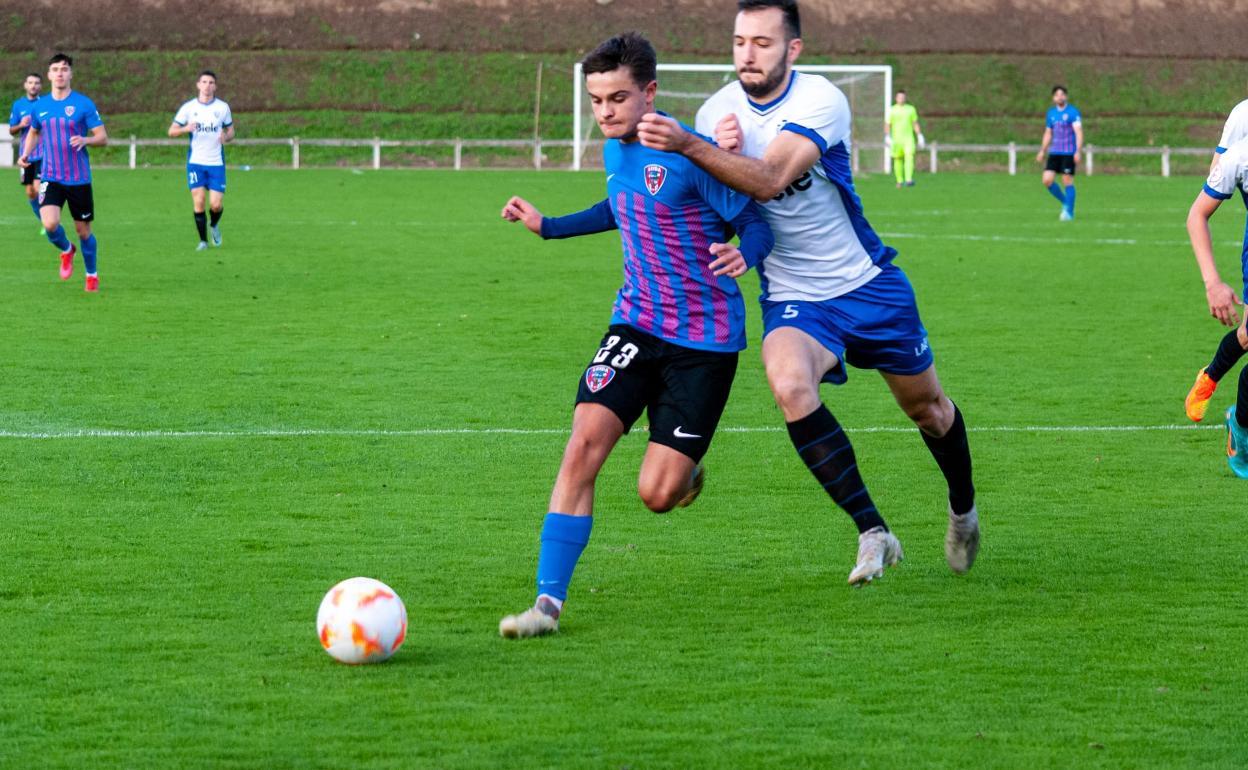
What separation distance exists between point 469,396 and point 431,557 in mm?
4171

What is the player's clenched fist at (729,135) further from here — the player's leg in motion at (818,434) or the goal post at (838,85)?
the goal post at (838,85)

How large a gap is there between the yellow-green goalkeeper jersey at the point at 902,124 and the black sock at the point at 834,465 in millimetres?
32610

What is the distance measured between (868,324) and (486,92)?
183 feet

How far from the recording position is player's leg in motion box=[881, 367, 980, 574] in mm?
6199

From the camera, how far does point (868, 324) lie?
596cm

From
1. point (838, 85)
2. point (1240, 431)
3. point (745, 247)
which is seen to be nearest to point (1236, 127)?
point (1240, 431)

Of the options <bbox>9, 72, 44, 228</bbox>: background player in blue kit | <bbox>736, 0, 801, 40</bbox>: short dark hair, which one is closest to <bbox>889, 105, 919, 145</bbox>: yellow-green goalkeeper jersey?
<bbox>9, 72, 44, 228</bbox>: background player in blue kit

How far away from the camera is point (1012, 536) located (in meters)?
7.00

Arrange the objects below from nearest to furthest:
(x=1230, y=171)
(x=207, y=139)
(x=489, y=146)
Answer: (x=1230, y=171), (x=207, y=139), (x=489, y=146)

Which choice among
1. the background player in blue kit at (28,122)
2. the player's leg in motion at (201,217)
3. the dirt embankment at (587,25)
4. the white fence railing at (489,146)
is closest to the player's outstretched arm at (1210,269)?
the background player in blue kit at (28,122)

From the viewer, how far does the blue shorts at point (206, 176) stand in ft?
69.5

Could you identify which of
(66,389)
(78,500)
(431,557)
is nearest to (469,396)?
(66,389)

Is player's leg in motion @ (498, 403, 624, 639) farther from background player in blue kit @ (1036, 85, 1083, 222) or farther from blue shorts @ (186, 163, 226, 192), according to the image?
background player in blue kit @ (1036, 85, 1083, 222)

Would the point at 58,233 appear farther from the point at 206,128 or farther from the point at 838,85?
the point at 838,85
